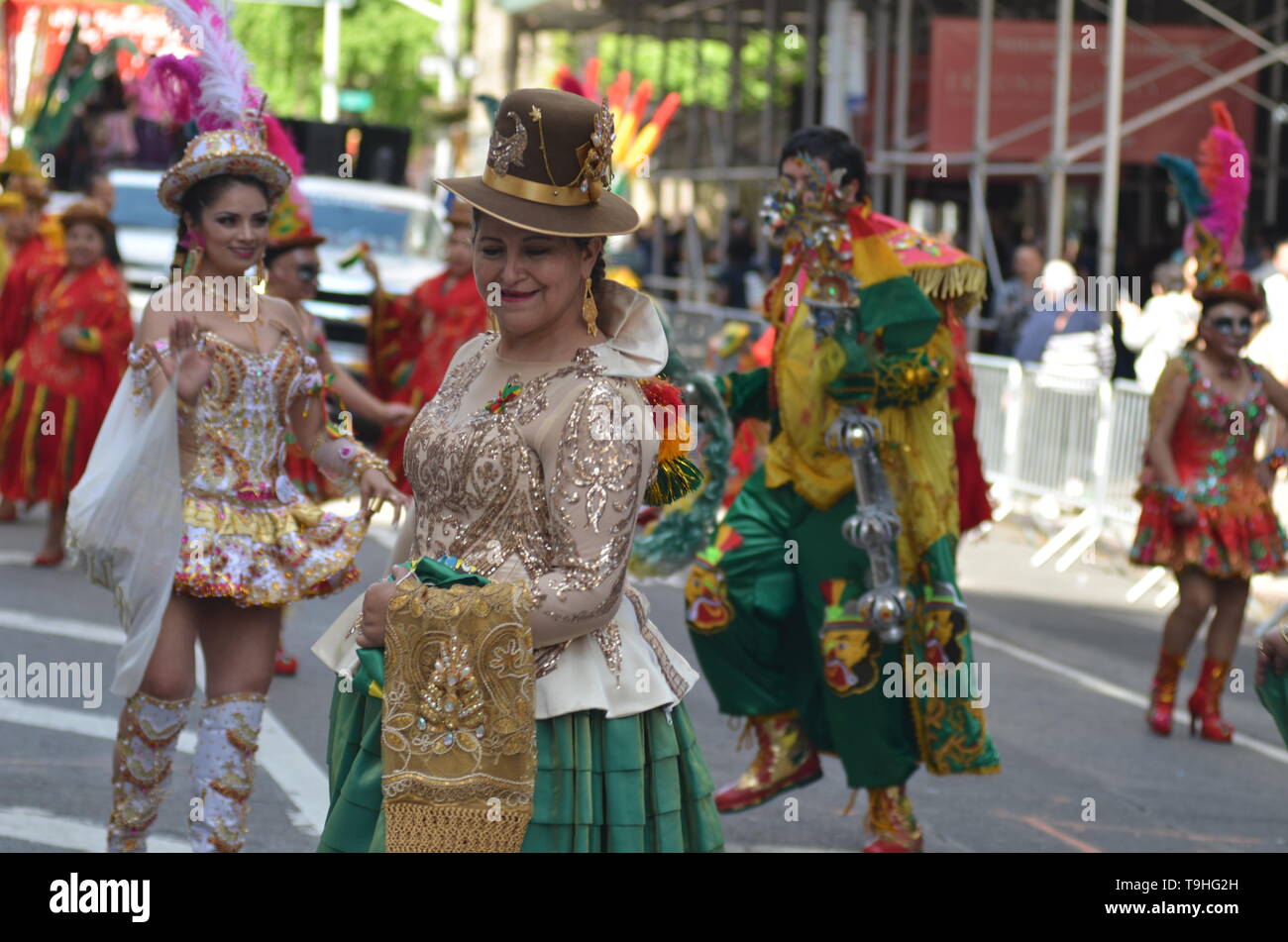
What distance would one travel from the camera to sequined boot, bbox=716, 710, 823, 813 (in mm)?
6664

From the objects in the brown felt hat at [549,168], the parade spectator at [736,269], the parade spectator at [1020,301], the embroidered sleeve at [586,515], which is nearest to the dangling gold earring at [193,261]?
the brown felt hat at [549,168]

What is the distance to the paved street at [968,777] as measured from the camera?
6488 millimetres

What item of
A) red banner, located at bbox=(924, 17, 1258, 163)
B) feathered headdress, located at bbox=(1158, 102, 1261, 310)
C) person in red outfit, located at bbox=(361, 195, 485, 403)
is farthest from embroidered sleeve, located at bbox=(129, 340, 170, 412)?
red banner, located at bbox=(924, 17, 1258, 163)

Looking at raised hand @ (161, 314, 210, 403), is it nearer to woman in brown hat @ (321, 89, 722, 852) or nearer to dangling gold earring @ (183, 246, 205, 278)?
dangling gold earring @ (183, 246, 205, 278)

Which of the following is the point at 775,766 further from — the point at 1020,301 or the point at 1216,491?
the point at 1020,301

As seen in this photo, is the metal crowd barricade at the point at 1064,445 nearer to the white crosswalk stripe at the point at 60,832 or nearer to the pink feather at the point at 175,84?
the pink feather at the point at 175,84

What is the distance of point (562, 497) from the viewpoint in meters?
3.58

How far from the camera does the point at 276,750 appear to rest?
7.23 meters

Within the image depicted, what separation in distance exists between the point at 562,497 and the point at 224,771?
2.13 meters

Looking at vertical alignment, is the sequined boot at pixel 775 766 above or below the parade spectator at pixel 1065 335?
below

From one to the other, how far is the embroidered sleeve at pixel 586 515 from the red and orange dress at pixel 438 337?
6.31 m

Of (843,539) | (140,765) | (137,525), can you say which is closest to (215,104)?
(137,525)
